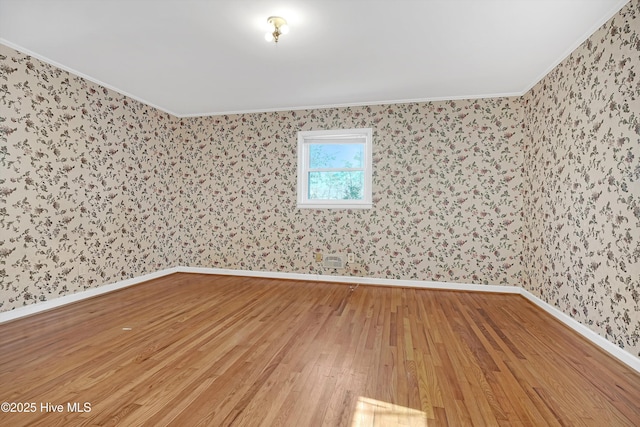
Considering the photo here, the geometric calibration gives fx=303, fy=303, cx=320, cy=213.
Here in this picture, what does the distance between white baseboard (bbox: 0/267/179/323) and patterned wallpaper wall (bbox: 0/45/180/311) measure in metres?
0.06

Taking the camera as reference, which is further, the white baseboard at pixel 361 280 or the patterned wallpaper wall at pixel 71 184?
the white baseboard at pixel 361 280

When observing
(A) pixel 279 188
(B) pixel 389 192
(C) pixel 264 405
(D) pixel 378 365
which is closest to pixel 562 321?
(D) pixel 378 365

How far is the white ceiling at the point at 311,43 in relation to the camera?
2.29 meters

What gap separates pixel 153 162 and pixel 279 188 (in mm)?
1913

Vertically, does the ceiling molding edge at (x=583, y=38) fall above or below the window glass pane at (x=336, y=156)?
above

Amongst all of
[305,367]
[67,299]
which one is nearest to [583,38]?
[305,367]

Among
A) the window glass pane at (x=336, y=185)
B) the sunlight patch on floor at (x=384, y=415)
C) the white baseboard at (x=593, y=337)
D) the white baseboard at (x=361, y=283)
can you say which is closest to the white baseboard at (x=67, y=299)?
the white baseboard at (x=361, y=283)

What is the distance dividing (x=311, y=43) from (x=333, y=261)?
2798 mm

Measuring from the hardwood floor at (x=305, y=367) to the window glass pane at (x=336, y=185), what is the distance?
177 cm

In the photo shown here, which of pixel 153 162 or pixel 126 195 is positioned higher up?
pixel 153 162

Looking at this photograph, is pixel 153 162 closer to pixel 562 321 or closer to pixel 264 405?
pixel 264 405

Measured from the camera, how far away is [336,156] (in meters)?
4.59

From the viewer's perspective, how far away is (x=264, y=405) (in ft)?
5.25

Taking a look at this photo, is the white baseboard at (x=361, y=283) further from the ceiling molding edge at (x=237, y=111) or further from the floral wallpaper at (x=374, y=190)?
the ceiling molding edge at (x=237, y=111)
